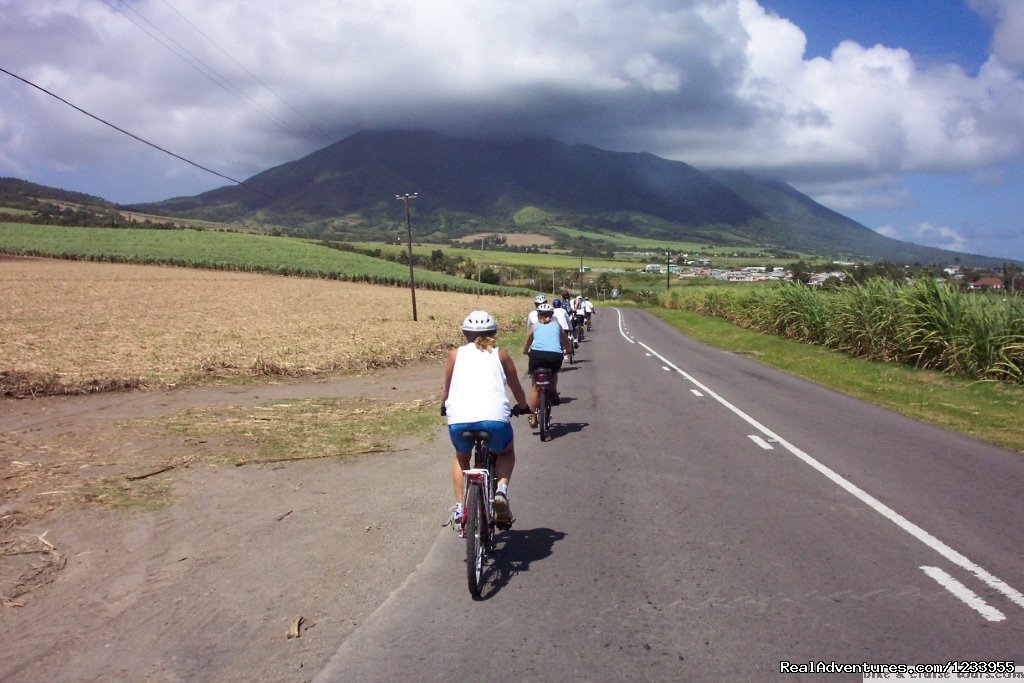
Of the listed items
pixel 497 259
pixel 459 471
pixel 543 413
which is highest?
pixel 497 259

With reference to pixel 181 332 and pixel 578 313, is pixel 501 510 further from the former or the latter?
pixel 578 313

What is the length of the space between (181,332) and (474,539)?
22340mm

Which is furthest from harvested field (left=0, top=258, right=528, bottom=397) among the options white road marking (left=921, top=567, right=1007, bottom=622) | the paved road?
white road marking (left=921, top=567, right=1007, bottom=622)

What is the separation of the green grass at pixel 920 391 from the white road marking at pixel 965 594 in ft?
19.1

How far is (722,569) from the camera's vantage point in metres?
5.12

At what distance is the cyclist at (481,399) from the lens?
5.18 m

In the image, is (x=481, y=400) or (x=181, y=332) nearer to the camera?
(x=481, y=400)

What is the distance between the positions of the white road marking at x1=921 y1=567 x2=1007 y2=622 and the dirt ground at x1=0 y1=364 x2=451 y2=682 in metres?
3.54

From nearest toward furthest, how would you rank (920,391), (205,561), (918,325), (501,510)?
(501,510) → (205,561) → (920,391) → (918,325)

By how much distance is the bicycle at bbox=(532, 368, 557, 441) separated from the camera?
1001 cm

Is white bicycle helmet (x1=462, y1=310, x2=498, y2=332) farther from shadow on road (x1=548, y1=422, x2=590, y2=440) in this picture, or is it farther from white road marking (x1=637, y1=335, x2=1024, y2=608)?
shadow on road (x1=548, y1=422, x2=590, y2=440)

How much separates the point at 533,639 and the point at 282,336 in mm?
22134

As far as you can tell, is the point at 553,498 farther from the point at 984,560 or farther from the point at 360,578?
the point at 984,560

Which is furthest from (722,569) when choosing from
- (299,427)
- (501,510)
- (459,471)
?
(299,427)
